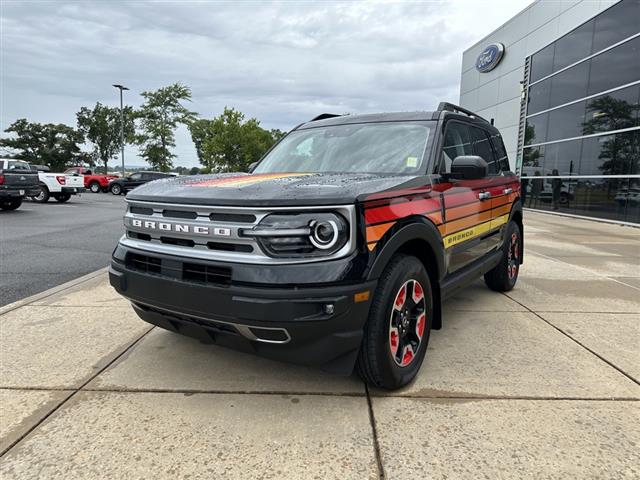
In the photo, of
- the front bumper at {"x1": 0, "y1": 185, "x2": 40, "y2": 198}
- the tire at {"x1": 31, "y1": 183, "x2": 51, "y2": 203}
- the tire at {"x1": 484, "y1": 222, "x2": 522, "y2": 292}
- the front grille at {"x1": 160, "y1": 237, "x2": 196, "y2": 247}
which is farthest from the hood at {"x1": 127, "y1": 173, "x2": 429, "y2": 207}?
the tire at {"x1": 31, "y1": 183, "x2": 51, "y2": 203}

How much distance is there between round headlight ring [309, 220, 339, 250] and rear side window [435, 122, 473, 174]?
131 centimetres

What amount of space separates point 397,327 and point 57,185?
20.0 metres

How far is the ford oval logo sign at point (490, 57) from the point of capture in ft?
78.7

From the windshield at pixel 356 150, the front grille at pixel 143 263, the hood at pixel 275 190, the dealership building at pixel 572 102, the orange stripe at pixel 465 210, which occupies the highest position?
the dealership building at pixel 572 102

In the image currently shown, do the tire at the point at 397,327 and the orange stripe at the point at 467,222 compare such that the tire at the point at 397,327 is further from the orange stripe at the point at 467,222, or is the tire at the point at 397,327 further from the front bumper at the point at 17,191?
the front bumper at the point at 17,191

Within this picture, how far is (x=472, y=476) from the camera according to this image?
1963mm

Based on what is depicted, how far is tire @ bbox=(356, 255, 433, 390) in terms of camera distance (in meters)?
2.41

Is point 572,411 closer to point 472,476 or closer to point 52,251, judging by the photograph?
point 472,476

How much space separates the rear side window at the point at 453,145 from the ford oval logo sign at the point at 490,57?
23.5m

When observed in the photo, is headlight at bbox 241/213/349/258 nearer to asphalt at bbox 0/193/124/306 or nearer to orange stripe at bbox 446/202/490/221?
orange stripe at bbox 446/202/490/221

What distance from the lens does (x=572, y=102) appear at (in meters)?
17.2

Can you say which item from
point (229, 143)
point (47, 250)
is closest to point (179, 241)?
point (47, 250)

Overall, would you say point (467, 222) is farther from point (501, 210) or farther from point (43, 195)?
point (43, 195)

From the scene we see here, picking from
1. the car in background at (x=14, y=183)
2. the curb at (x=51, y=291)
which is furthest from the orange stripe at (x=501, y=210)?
the car in background at (x=14, y=183)
